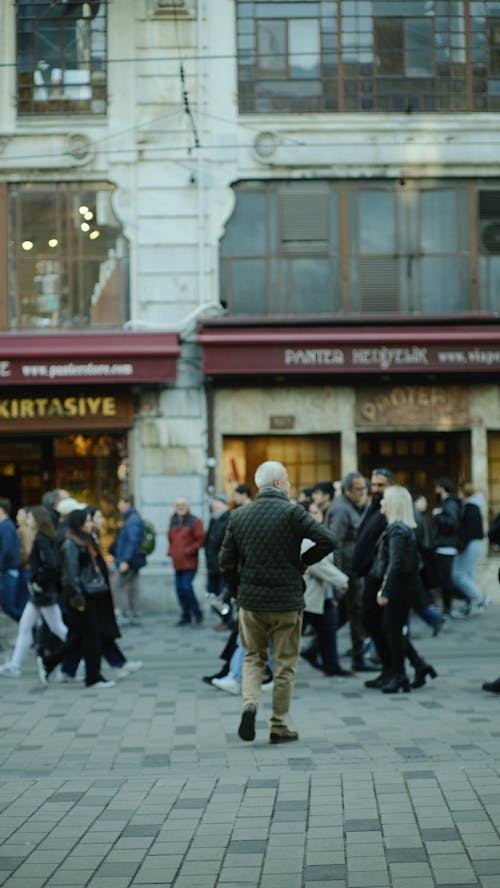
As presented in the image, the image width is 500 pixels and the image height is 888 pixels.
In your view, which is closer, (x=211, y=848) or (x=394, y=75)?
(x=211, y=848)

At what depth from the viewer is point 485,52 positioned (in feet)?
65.5

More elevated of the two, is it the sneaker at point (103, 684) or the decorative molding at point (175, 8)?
the decorative molding at point (175, 8)

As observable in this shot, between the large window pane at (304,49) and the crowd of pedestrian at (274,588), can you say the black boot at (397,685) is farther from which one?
the large window pane at (304,49)

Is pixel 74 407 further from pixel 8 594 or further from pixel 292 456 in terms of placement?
pixel 8 594

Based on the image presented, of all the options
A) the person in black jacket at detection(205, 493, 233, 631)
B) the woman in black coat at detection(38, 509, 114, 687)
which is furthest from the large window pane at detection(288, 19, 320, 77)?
the woman in black coat at detection(38, 509, 114, 687)

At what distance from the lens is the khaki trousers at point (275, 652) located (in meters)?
8.92

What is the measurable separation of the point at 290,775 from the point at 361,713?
2.35 meters

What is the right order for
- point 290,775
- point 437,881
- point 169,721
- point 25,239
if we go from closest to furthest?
point 437,881 < point 290,775 < point 169,721 < point 25,239

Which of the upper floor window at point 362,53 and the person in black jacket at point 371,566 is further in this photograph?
the upper floor window at point 362,53

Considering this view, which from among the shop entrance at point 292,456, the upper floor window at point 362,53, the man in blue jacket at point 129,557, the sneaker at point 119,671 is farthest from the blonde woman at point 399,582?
the upper floor window at point 362,53

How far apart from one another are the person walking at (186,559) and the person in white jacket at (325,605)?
5.07 metres

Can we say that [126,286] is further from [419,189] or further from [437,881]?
[437,881]

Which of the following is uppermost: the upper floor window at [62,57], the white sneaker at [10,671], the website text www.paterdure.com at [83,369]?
the upper floor window at [62,57]

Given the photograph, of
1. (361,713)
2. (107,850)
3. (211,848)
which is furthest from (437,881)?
(361,713)
